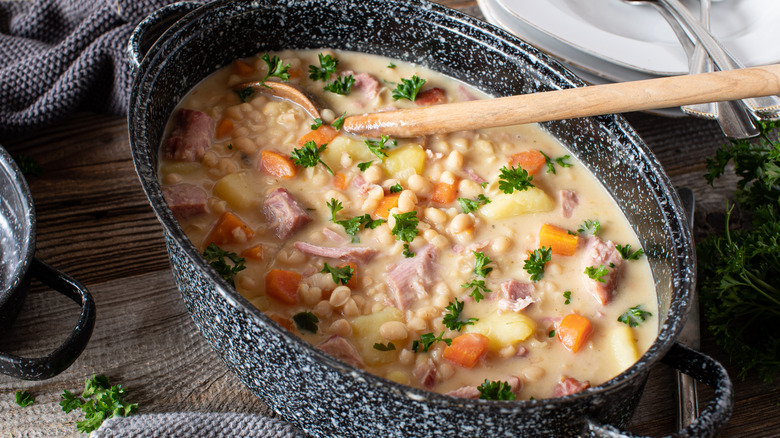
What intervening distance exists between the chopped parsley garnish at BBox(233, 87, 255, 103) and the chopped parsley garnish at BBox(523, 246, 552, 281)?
46.7 inches

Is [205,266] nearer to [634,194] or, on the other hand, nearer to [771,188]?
[634,194]

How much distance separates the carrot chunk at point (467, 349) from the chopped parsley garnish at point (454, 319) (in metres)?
0.05

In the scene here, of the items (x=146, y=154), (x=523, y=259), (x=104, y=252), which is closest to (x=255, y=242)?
(x=146, y=154)

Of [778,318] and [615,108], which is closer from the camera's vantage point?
[615,108]

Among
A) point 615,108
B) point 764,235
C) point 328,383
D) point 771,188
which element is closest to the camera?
point 328,383

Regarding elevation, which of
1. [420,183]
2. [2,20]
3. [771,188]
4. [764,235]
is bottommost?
[2,20]

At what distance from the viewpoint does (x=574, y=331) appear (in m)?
2.01

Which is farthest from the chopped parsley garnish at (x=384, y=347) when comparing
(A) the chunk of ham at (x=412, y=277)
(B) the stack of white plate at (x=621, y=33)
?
(B) the stack of white plate at (x=621, y=33)

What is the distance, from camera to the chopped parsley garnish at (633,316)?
208 centimetres

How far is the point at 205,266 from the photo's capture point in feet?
5.31

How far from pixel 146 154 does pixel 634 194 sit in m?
1.48

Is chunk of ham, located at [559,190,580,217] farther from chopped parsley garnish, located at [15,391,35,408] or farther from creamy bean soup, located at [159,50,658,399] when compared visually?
chopped parsley garnish, located at [15,391,35,408]

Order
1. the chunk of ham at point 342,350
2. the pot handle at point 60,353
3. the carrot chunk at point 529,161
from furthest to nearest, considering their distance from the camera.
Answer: the carrot chunk at point 529,161
the chunk of ham at point 342,350
the pot handle at point 60,353

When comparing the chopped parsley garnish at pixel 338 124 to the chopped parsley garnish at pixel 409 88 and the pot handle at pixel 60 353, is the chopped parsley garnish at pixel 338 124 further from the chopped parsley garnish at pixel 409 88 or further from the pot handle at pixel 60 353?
the pot handle at pixel 60 353
